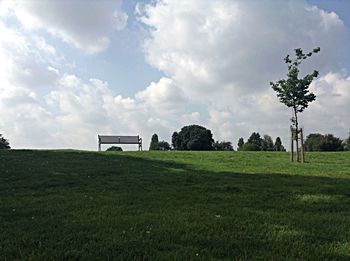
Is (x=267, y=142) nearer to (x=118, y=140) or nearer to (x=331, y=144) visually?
(x=331, y=144)

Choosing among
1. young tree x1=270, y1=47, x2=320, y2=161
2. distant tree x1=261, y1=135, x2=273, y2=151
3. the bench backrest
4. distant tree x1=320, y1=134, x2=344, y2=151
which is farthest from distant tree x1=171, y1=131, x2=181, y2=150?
young tree x1=270, y1=47, x2=320, y2=161

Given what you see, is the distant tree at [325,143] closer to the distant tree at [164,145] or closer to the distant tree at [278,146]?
the distant tree at [278,146]

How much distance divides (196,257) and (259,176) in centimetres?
921

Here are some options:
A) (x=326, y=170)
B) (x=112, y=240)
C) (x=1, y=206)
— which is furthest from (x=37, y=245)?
(x=326, y=170)

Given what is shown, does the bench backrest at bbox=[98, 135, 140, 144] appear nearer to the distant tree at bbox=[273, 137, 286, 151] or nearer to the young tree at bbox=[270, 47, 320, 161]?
the young tree at bbox=[270, 47, 320, 161]

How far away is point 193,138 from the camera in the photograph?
2864 inches

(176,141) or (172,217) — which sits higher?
(176,141)

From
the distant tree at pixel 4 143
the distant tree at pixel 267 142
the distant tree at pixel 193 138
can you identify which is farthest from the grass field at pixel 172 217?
the distant tree at pixel 267 142

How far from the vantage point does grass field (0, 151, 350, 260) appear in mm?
5363

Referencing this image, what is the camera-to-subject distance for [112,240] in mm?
5762

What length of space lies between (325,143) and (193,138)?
2321cm

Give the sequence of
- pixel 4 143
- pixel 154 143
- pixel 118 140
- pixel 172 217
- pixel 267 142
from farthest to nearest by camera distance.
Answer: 1. pixel 154 143
2. pixel 267 142
3. pixel 4 143
4. pixel 118 140
5. pixel 172 217

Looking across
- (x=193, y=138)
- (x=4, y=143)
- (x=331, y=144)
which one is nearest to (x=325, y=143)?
(x=331, y=144)

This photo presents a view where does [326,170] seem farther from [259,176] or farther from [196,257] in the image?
[196,257]
